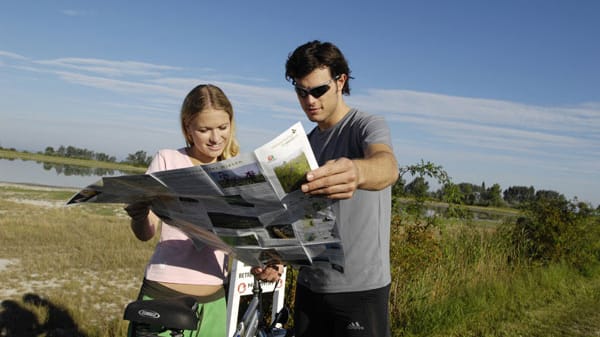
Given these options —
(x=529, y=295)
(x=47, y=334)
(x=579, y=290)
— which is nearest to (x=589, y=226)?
(x=579, y=290)

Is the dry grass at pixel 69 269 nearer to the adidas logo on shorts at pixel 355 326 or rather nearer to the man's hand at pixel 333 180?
the adidas logo on shorts at pixel 355 326

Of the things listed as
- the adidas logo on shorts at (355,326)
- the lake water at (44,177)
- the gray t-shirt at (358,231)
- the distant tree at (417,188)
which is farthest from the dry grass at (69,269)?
the lake water at (44,177)

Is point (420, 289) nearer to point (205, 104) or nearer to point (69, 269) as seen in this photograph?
point (205, 104)

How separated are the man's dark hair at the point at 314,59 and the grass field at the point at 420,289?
3.80 meters

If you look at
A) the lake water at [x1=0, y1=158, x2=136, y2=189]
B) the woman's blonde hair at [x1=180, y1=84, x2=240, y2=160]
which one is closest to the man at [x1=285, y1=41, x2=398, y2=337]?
the woman's blonde hair at [x1=180, y1=84, x2=240, y2=160]

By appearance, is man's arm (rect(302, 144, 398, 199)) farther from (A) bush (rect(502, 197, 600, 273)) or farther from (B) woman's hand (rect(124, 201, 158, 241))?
(A) bush (rect(502, 197, 600, 273))

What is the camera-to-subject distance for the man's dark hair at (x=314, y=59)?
97.0 inches

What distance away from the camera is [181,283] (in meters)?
2.41

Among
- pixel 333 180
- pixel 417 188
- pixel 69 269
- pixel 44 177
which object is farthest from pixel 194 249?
pixel 44 177

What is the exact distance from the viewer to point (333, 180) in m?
1.48

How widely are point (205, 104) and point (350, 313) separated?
44.3 inches

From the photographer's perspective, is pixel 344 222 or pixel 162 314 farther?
pixel 344 222

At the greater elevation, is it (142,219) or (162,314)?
(142,219)

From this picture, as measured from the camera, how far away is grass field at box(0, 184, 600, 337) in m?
6.21
